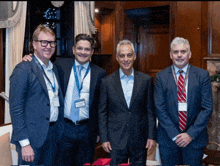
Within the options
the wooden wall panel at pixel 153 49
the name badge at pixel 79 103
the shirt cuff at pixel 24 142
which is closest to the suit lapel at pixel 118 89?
the name badge at pixel 79 103

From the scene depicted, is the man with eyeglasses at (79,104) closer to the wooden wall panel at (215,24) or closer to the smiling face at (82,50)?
the smiling face at (82,50)

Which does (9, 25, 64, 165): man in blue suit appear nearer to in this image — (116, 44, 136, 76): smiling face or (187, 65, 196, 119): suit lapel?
(116, 44, 136, 76): smiling face

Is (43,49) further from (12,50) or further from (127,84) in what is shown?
(12,50)

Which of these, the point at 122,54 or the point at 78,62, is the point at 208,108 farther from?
the point at 78,62

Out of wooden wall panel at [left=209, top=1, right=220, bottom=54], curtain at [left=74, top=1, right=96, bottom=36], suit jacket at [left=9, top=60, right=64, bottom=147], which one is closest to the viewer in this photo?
suit jacket at [left=9, top=60, right=64, bottom=147]

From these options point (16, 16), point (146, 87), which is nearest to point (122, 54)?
point (146, 87)

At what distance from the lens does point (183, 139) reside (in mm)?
2082

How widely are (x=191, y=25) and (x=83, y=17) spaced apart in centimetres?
258

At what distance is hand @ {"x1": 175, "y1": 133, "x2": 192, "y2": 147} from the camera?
6.84 feet

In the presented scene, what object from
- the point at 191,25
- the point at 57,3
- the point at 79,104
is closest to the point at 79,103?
the point at 79,104

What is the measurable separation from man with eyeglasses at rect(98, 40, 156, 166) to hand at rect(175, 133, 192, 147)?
0.24m

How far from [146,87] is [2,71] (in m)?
2.56

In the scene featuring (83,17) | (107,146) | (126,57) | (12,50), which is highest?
(83,17)

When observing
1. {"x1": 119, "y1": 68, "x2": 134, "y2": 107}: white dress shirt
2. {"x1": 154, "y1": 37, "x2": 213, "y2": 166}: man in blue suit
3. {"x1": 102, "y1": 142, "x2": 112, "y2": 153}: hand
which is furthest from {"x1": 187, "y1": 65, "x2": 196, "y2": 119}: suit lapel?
{"x1": 102, "y1": 142, "x2": 112, "y2": 153}: hand
